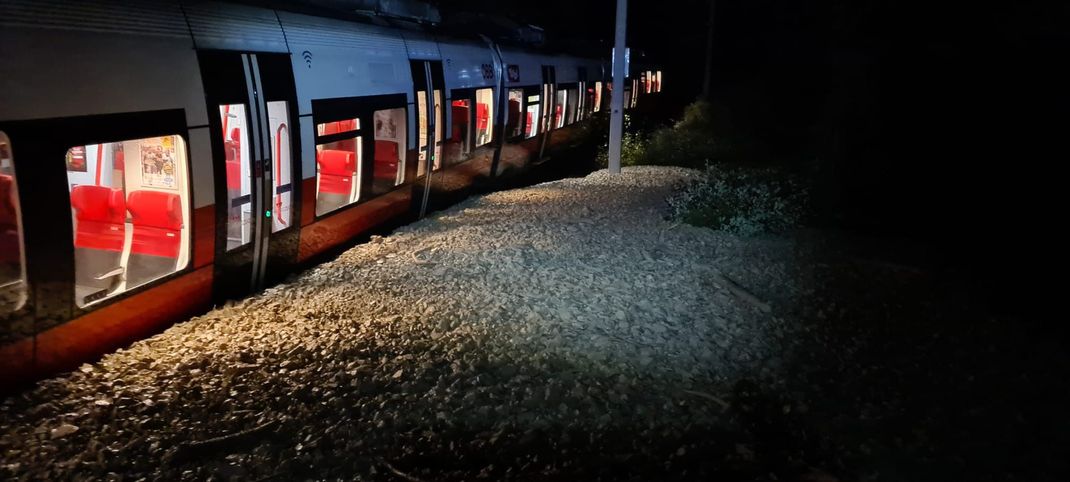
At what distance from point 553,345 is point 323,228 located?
11.4 feet

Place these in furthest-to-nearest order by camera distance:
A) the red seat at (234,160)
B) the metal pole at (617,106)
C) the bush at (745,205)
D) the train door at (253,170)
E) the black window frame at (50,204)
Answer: the metal pole at (617,106) → the bush at (745,205) → the red seat at (234,160) → the train door at (253,170) → the black window frame at (50,204)

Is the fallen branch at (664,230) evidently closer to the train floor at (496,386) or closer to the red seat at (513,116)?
the train floor at (496,386)

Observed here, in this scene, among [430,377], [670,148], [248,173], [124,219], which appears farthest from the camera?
[670,148]

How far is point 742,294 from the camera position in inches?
299

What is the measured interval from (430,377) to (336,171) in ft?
17.6

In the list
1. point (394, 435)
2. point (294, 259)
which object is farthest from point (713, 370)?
point (294, 259)

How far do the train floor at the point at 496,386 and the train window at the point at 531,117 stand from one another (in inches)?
330

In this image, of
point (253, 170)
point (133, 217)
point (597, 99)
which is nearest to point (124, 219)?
point (133, 217)

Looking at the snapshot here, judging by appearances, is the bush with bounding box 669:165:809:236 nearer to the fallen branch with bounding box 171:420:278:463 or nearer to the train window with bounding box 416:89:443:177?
the train window with bounding box 416:89:443:177

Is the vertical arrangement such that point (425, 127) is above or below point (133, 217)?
above

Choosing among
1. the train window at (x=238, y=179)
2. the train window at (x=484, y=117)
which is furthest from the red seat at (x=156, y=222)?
the train window at (x=484, y=117)

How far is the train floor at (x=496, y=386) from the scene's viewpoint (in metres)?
4.32

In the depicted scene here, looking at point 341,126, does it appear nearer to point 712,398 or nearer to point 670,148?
point 712,398

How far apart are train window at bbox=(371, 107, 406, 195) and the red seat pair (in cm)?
374
